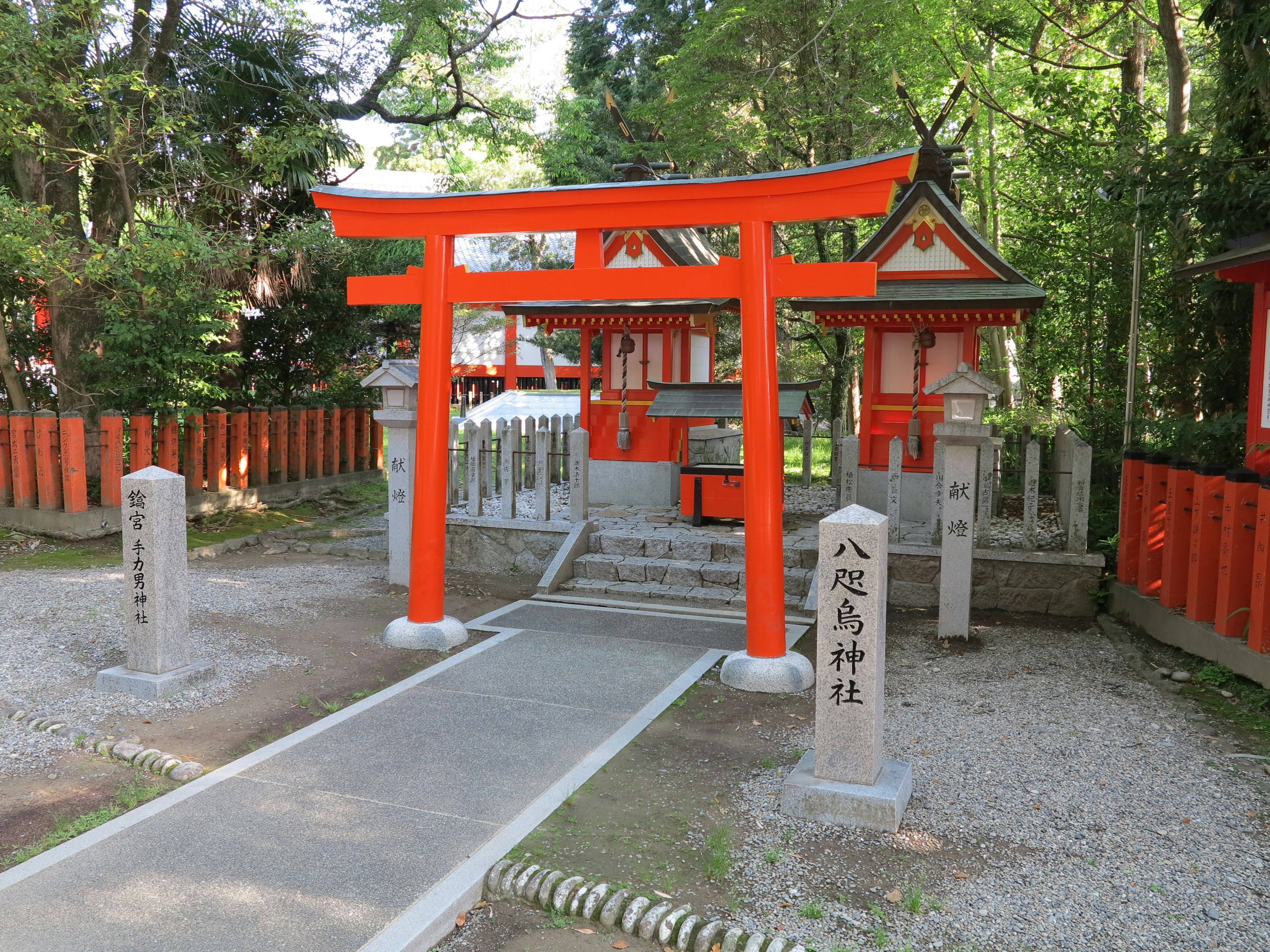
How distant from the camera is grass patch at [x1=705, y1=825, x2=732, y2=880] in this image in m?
4.23

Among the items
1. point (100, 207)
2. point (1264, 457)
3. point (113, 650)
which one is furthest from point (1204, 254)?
point (100, 207)

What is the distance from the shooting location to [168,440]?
41.8ft

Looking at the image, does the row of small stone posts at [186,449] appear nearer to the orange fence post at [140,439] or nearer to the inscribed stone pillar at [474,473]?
the orange fence post at [140,439]

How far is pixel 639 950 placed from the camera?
3787 mm

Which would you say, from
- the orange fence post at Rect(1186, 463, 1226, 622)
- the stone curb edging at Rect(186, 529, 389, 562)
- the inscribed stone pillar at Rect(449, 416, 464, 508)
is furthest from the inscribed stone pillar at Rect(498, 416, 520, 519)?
the orange fence post at Rect(1186, 463, 1226, 622)

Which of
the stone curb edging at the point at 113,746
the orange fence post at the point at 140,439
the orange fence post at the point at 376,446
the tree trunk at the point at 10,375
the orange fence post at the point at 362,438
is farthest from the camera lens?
the orange fence post at the point at 376,446

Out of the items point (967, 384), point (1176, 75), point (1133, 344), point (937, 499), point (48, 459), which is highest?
point (1176, 75)

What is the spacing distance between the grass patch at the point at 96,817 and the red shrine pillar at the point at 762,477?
4.02 metres

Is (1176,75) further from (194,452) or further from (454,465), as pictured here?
(194,452)

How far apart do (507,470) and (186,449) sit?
5.60 meters

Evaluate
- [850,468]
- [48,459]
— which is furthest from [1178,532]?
[48,459]

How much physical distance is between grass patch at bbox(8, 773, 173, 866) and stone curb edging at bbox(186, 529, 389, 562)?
648 centimetres

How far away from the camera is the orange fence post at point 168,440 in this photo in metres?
12.7

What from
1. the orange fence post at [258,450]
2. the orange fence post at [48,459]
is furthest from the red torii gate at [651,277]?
the orange fence post at [258,450]
